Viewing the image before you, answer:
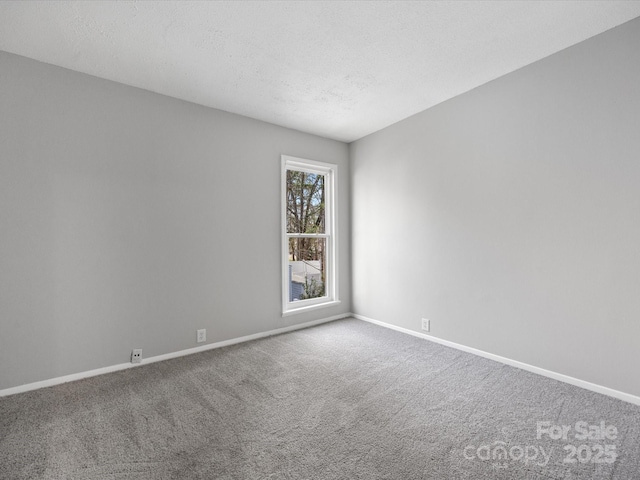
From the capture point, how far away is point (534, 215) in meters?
2.58

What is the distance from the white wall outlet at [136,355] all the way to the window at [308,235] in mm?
1578

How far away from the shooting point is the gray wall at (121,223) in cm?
232

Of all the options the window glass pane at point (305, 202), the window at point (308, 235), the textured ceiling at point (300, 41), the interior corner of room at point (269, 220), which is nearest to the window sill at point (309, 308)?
the window at point (308, 235)

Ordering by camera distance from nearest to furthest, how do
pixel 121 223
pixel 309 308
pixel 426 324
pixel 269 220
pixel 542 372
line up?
pixel 542 372, pixel 121 223, pixel 426 324, pixel 269 220, pixel 309 308

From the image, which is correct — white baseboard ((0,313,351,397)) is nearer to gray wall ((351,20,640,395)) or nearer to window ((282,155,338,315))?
window ((282,155,338,315))

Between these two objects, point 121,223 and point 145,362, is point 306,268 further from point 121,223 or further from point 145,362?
point 121,223

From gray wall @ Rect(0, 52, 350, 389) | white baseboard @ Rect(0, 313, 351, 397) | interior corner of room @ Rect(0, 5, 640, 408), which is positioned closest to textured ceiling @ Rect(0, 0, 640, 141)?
interior corner of room @ Rect(0, 5, 640, 408)

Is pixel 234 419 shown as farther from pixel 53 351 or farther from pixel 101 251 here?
pixel 101 251

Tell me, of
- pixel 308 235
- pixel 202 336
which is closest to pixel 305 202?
pixel 308 235

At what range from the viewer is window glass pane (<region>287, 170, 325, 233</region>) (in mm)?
4043

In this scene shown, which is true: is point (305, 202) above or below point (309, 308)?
above

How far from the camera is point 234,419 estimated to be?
6.42 feet

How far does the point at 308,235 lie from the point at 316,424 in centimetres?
255

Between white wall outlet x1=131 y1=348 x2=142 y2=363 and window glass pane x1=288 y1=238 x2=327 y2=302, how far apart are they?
1809 mm
